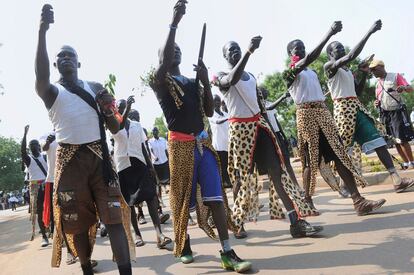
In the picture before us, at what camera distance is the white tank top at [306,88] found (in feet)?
17.8

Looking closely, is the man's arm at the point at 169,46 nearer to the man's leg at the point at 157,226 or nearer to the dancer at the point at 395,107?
the man's leg at the point at 157,226

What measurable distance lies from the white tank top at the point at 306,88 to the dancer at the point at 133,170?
7.62 feet

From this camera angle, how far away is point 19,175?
206 feet

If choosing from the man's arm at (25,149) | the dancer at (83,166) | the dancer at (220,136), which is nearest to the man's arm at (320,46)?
the dancer at (83,166)

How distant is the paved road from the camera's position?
11.0 ft

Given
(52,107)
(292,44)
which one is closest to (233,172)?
(292,44)

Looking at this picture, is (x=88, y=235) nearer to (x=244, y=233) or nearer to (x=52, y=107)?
(x=52, y=107)

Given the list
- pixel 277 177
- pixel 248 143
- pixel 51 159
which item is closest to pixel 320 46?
pixel 248 143

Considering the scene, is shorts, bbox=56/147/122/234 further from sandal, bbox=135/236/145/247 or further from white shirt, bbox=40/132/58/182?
white shirt, bbox=40/132/58/182

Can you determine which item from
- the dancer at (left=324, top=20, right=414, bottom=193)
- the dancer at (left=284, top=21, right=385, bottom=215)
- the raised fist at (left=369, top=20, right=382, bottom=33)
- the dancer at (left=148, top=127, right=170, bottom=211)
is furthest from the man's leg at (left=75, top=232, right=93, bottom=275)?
the dancer at (left=148, top=127, right=170, bottom=211)

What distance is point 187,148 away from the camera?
4082 millimetres

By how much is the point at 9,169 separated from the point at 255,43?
65831mm

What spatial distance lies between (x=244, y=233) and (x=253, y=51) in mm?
2185

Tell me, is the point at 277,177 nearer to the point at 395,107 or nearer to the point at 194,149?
the point at 194,149
